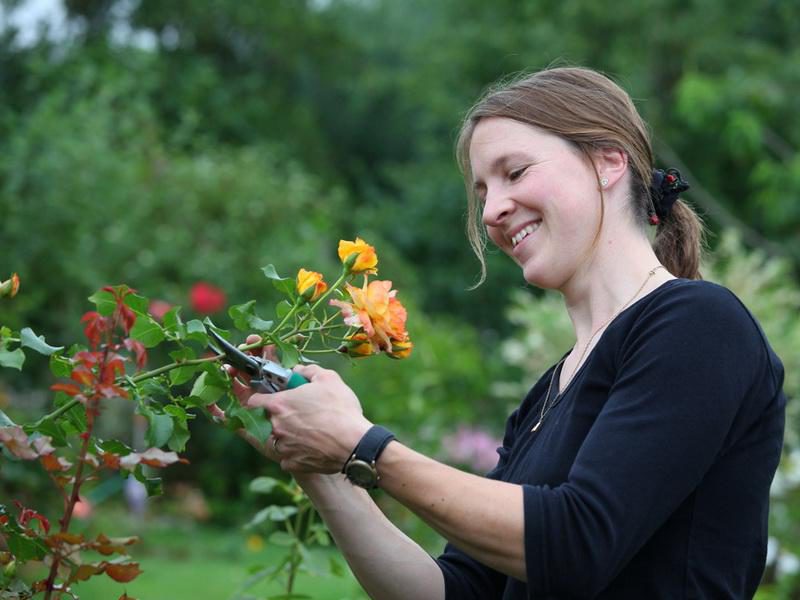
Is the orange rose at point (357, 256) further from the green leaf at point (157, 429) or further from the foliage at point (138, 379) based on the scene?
the green leaf at point (157, 429)

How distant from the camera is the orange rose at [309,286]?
1668mm

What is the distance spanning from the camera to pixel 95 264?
9422 mm

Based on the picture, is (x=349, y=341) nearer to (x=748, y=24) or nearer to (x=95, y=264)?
(x=95, y=264)

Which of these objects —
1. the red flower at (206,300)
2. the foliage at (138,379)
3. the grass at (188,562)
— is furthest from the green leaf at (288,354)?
the red flower at (206,300)

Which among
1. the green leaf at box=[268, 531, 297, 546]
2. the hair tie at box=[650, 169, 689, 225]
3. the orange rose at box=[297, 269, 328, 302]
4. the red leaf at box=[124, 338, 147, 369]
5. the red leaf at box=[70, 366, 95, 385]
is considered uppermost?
the hair tie at box=[650, 169, 689, 225]

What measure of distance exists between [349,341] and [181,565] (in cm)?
691

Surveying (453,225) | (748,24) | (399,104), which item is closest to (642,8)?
(748,24)

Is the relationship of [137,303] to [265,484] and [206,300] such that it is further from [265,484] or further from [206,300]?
[206,300]

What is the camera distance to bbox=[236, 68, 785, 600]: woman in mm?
1533

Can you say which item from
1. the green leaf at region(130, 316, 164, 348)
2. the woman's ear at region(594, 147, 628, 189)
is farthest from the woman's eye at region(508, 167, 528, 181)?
the green leaf at region(130, 316, 164, 348)

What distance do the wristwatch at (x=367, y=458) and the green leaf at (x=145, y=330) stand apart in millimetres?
313

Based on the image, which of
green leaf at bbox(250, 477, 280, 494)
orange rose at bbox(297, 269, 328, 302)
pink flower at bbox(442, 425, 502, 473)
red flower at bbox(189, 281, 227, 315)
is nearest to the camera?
orange rose at bbox(297, 269, 328, 302)

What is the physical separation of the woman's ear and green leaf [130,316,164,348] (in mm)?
724

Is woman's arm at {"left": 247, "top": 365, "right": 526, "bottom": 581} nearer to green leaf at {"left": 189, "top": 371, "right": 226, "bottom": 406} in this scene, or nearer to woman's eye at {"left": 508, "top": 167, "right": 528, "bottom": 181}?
green leaf at {"left": 189, "top": 371, "right": 226, "bottom": 406}
